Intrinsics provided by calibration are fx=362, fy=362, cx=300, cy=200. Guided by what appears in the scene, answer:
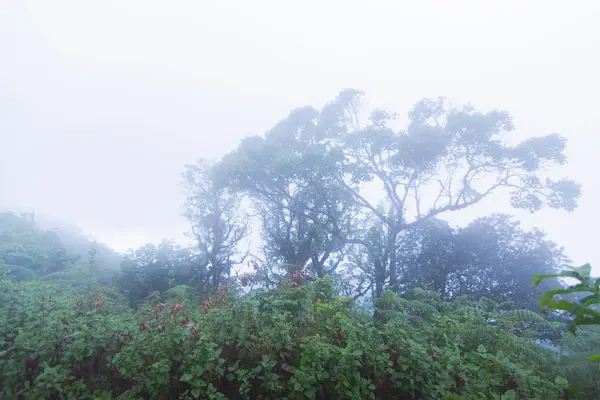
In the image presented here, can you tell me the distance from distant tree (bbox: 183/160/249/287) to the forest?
0.06 meters

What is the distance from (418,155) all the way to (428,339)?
936cm

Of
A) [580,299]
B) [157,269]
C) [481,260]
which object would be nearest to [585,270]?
[580,299]

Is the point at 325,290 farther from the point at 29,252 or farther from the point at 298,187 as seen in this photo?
the point at 29,252

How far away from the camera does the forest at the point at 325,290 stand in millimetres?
2865

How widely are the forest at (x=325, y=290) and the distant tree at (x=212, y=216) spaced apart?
0.06 meters

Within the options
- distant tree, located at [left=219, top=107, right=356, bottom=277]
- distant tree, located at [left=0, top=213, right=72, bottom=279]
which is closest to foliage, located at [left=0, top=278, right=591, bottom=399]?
distant tree, located at [left=0, top=213, right=72, bottom=279]

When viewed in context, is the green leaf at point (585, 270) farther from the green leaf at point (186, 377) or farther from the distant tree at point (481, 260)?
the distant tree at point (481, 260)

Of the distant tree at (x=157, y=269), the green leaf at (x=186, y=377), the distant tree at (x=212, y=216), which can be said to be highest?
the distant tree at (x=212, y=216)

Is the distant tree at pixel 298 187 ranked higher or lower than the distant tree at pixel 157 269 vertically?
higher

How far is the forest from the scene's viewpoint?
2.87m

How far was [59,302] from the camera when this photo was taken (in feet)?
12.8

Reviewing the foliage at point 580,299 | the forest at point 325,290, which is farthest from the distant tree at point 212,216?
the foliage at point 580,299

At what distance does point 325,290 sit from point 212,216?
11364mm

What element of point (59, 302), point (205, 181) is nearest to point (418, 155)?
point (205, 181)
